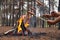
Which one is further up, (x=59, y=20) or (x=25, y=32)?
(x=59, y=20)

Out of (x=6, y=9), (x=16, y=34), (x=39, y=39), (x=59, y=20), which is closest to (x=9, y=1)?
(x=6, y=9)

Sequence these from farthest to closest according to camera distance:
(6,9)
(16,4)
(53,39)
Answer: (6,9) → (16,4) → (53,39)

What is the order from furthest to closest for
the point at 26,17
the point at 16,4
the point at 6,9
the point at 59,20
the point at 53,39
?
the point at 6,9 < the point at 16,4 < the point at 26,17 < the point at 53,39 < the point at 59,20

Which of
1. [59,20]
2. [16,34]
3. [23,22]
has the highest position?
[59,20]

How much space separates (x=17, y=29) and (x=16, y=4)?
12356 mm

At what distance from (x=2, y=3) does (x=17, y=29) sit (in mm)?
13543

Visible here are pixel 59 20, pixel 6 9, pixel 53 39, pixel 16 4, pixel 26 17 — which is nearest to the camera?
pixel 59 20

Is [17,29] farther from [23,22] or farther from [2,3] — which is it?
[2,3]

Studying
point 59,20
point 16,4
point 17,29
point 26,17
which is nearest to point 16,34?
point 17,29

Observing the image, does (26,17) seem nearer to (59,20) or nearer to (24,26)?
(24,26)

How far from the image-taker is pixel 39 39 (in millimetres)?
6953

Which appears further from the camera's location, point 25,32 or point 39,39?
point 25,32

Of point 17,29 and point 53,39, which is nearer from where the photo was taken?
point 53,39

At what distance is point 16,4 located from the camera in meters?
20.5
